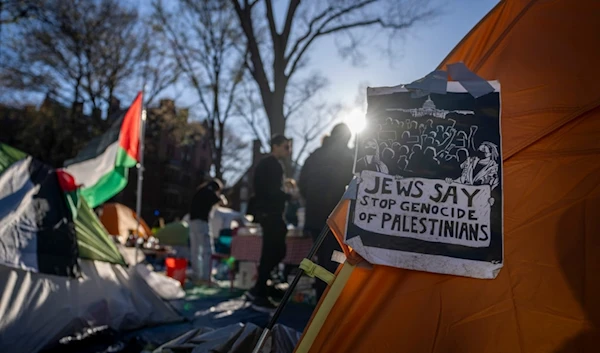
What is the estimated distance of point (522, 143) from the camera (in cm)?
196

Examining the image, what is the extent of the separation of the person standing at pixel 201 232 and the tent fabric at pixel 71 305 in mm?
2642

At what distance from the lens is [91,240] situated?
12.3ft

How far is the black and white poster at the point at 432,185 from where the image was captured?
181 centimetres

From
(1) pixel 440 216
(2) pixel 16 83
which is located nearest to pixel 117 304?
(1) pixel 440 216

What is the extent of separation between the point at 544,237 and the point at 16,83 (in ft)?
62.3

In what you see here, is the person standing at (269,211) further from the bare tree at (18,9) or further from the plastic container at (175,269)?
the bare tree at (18,9)

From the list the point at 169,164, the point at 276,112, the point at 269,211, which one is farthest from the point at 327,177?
the point at 169,164

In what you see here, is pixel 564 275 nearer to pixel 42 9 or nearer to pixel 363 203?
pixel 363 203

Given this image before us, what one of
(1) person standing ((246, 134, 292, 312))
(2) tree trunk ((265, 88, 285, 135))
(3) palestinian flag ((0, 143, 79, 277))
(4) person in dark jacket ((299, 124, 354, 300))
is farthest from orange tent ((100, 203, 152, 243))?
(3) palestinian flag ((0, 143, 79, 277))

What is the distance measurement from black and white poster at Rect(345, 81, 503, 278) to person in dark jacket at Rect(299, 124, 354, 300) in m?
2.36

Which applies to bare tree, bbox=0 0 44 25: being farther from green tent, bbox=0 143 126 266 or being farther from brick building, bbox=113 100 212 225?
green tent, bbox=0 143 126 266

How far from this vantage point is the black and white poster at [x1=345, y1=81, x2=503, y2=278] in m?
1.81

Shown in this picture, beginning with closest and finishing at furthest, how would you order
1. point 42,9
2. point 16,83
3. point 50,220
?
point 50,220
point 42,9
point 16,83

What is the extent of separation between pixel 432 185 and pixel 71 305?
2.88 m
